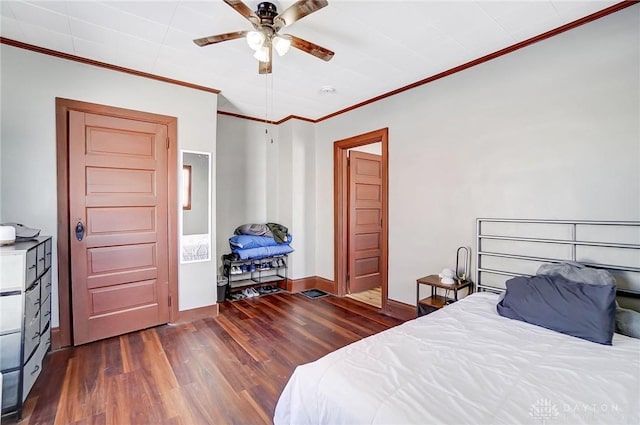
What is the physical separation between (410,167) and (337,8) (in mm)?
1843

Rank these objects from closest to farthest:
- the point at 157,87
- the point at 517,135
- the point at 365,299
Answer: the point at 517,135 → the point at 157,87 → the point at 365,299

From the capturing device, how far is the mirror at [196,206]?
3330 millimetres

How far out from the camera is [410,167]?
3.37 m

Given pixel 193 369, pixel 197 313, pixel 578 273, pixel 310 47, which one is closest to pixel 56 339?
pixel 197 313

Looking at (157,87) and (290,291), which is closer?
(157,87)

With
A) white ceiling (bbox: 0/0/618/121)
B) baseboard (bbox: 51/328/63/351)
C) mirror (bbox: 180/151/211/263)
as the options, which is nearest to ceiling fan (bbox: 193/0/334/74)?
white ceiling (bbox: 0/0/618/121)

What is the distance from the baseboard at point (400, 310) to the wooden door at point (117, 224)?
2.52m

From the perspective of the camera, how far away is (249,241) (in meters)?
4.20

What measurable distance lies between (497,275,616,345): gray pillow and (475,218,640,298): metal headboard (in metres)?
0.40

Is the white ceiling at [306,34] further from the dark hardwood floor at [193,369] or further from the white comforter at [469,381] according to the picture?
the dark hardwood floor at [193,369]

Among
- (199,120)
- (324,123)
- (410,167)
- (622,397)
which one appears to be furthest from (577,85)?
(199,120)

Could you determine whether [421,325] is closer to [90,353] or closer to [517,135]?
[517,135]

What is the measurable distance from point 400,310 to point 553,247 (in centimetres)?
166

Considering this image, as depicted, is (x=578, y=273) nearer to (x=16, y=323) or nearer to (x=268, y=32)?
(x=268, y=32)
